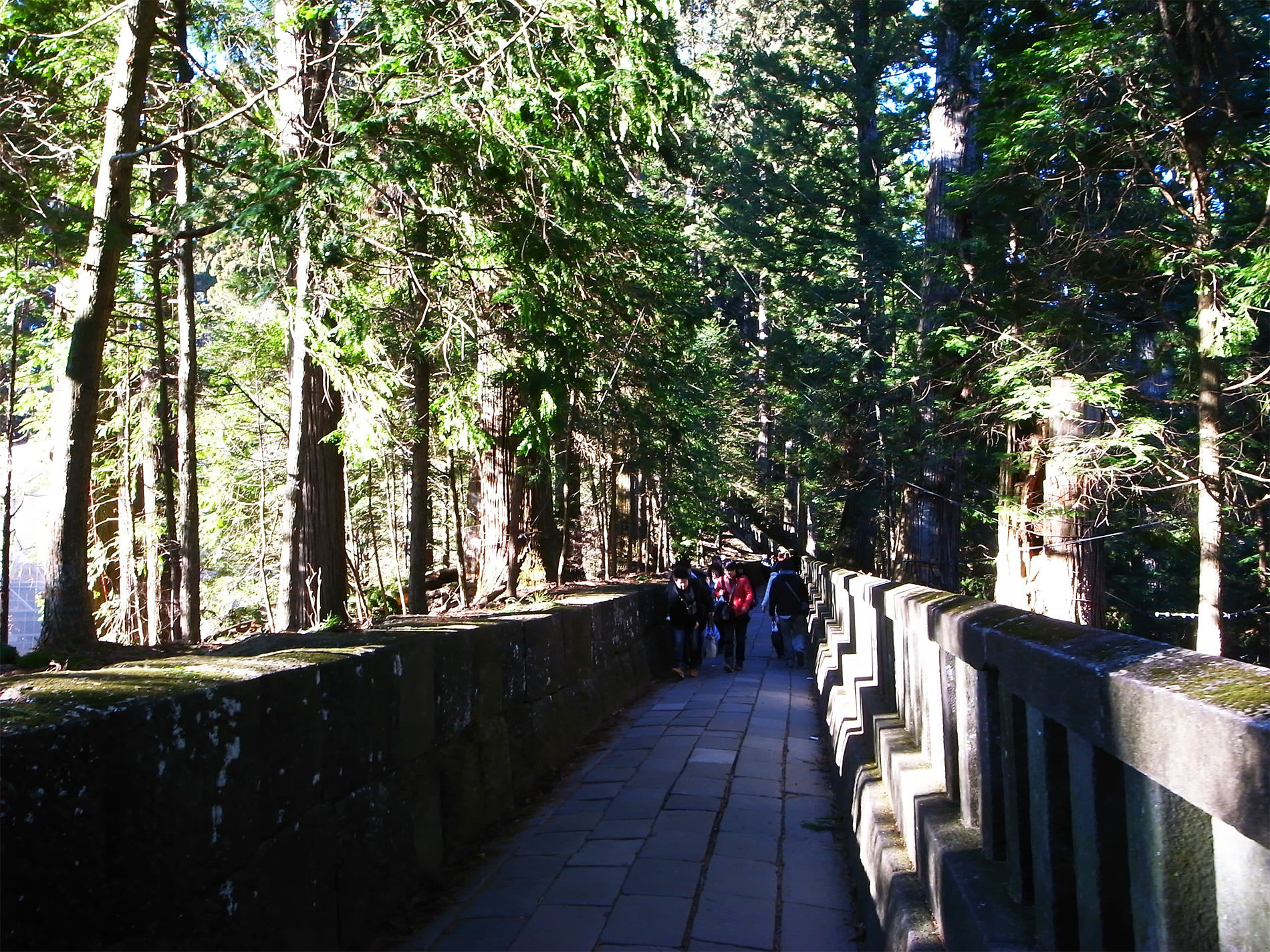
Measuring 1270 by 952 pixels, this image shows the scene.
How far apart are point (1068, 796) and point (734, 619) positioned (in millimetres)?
13961

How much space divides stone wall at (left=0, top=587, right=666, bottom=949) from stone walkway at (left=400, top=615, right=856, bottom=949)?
43 centimetres

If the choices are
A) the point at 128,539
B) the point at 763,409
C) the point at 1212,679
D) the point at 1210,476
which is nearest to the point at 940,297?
the point at 1210,476

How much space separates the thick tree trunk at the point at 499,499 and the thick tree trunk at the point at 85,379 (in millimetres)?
5647

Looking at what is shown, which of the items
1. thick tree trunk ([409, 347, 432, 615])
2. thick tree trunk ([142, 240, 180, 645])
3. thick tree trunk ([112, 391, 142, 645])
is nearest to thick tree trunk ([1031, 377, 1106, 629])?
thick tree trunk ([409, 347, 432, 615])

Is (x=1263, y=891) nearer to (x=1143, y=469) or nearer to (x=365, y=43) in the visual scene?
(x=365, y=43)

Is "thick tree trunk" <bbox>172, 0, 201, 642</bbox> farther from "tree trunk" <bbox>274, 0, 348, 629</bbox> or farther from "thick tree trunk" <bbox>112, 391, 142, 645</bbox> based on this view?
"thick tree trunk" <bbox>112, 391, 142, 645</bbox>

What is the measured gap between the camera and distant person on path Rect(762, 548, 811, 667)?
56.7 ft

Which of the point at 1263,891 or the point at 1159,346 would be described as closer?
the point at 1263,891

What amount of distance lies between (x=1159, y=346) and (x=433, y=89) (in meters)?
9.81

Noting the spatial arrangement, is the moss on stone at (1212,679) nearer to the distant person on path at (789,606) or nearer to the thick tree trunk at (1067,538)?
the thick tree trunk at (1067,538)

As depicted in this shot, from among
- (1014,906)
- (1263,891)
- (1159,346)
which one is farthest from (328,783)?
(1159,346)

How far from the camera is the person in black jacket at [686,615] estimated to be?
15.2 m

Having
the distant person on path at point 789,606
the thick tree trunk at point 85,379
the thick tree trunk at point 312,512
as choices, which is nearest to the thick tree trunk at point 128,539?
the thick tree trunk at point 312,512

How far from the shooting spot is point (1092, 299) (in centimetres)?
1280
